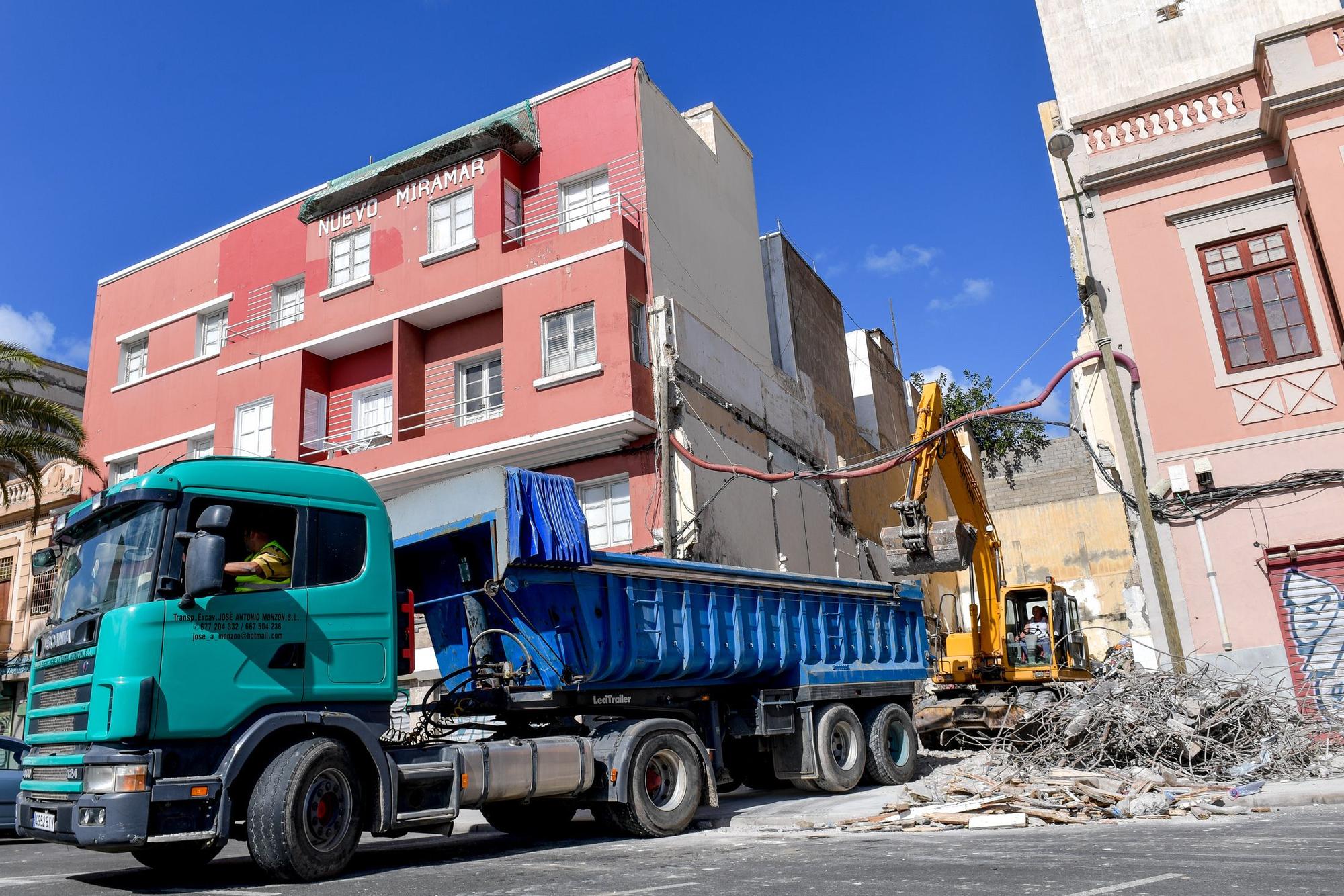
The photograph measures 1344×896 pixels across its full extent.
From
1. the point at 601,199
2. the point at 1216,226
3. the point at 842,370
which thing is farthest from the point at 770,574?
the point at 842,370

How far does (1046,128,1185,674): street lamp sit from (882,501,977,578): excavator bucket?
2.34m

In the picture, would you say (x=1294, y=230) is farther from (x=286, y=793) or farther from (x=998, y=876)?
(x=286, y=793)

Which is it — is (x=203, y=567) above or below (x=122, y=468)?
below

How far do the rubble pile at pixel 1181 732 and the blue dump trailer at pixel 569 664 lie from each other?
2729mm

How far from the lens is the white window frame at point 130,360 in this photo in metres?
25.3

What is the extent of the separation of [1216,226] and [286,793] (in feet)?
45.7

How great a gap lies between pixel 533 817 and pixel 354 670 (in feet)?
11.3

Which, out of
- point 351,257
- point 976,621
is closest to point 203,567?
point 976,621

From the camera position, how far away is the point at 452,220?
800 inches

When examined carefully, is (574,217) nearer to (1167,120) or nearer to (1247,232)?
(1167,120)

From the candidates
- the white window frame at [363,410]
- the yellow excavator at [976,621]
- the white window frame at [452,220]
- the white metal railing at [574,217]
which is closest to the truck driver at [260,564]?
the yellow excavator at [976,621]

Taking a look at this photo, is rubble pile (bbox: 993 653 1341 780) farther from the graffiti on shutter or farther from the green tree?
the green tree

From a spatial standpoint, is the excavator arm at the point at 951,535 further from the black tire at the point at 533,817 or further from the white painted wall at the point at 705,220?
the white painted wall at the point at 705,220

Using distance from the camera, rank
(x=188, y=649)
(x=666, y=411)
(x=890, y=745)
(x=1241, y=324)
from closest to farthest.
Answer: (x=188, y=649) < (x=890, y=745) < (x=1241, y=324) < (x=666, y=411)
